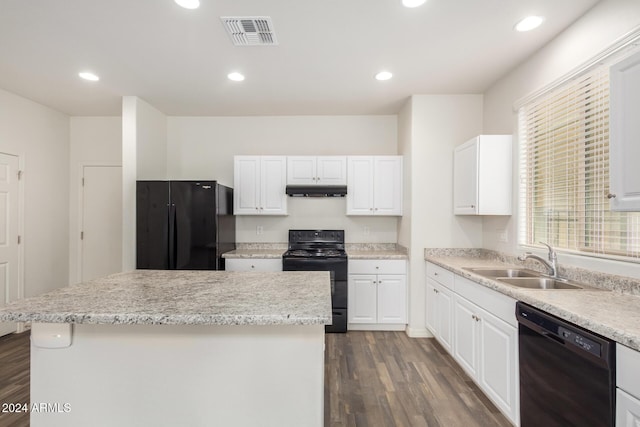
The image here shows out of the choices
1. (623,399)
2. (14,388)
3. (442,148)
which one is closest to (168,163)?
(14,388)

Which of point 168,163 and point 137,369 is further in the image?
point 168,163

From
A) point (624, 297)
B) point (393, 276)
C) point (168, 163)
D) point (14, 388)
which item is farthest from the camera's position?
point (168, 163)

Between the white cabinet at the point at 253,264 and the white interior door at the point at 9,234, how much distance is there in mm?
2311

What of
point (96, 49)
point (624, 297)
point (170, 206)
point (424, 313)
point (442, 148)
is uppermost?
point (96, 49)

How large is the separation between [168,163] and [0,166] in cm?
162

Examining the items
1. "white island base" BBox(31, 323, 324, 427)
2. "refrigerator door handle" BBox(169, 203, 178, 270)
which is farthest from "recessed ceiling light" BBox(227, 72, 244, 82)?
"white island base" BBox(31, 323, 324, 427)

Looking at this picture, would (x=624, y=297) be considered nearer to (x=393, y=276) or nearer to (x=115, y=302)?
(x=393, y=276)

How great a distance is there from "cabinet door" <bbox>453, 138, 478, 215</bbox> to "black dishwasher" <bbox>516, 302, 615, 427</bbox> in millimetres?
1345

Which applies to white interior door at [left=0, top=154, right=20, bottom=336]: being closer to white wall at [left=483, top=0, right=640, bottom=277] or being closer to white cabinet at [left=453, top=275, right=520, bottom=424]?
white cabinet at [left=453, top=275, right=520, bottom=424]

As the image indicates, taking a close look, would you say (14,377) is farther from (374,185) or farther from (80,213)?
(374,185)

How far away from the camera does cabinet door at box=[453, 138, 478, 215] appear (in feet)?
9.18

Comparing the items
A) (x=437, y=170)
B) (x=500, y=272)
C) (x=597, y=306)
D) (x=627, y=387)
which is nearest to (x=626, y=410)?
(x=627, y=387)

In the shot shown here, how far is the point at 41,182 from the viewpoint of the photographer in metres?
3.70

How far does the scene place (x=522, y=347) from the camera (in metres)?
1.69
